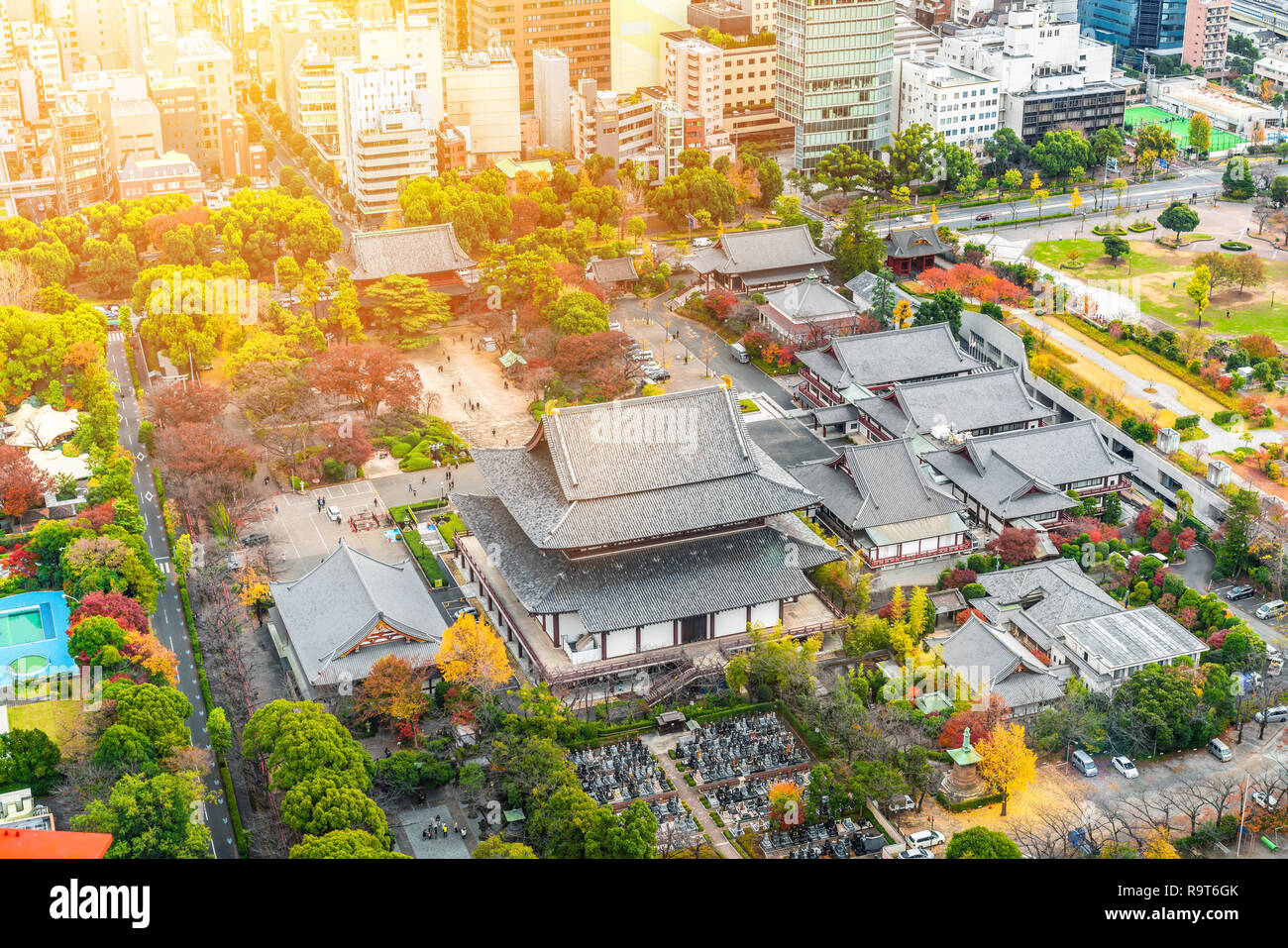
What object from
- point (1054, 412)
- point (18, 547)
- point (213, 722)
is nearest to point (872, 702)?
point (213, 722)

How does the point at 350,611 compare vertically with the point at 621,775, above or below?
above

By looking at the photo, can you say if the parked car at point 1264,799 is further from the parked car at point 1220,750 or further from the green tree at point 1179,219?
the green tree at point 1179,219

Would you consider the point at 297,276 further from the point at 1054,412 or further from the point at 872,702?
the point at 872,702

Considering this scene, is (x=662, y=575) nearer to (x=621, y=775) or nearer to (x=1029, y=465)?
(x=621, y=775)

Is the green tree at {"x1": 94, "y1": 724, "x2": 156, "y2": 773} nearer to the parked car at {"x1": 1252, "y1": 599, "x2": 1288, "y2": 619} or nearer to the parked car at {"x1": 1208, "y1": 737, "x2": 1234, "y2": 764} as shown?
the parked car at {"x1": 1208, "y1": 737, "x2": 1234, "y2": 764}

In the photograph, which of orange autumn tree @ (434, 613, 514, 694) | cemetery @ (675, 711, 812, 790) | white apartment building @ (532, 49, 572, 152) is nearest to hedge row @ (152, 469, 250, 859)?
orange autumn tree @ (434, 613, 514, 694)

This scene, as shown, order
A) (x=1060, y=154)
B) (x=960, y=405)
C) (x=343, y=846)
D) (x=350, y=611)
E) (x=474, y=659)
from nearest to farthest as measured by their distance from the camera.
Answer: (x=343, y=846)
(x=474, y=659)
(x=350, y=611)
(x=960, y=405)
(x=1060, y=154)

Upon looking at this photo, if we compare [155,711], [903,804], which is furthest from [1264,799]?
[155,711]
